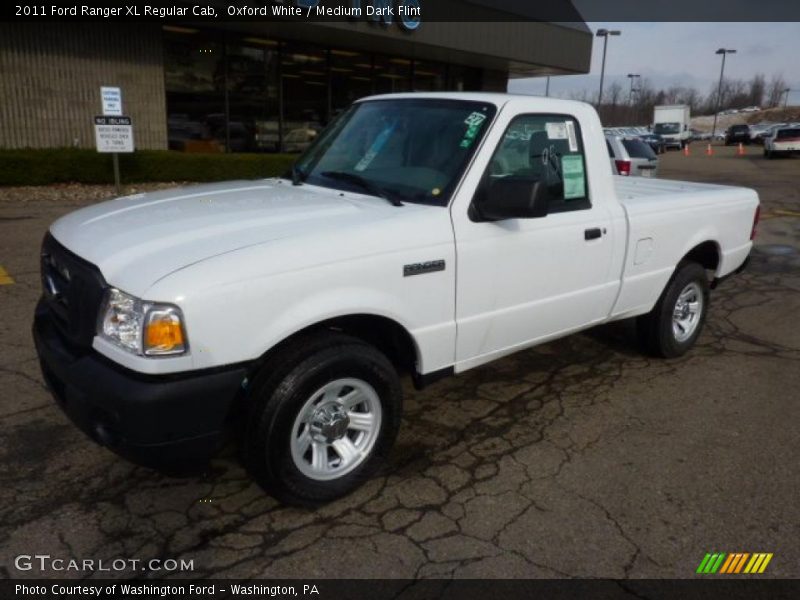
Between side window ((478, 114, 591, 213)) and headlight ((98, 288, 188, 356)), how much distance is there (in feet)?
6.04

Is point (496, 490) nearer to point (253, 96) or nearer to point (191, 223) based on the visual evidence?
point (191, 223)

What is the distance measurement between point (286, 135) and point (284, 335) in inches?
662

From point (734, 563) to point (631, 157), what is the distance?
12.5 m

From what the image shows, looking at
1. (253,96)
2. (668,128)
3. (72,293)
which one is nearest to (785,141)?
(668,128)

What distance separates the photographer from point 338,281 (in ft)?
9.50

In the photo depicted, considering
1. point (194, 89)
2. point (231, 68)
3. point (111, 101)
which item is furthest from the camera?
point (231, 68)

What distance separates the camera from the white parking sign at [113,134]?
36.2ft

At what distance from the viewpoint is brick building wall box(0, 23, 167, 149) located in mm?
13727

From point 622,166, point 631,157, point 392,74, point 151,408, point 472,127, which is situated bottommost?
point 151,408

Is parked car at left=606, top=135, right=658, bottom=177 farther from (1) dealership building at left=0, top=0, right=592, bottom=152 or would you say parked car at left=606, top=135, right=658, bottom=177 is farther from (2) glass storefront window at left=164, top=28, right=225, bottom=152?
(2) glass storefront window at left=164, top=28, right=225, bottom=152

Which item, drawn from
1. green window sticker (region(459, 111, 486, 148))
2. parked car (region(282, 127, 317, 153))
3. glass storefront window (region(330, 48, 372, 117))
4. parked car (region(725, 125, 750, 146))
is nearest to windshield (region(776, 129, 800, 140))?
parked car (region(725, 125, 750, 146))

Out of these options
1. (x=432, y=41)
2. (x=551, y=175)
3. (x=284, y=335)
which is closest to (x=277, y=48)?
(x=432, y=41)

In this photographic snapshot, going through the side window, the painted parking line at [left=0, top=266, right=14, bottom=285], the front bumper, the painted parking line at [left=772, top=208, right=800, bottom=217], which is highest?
the side window

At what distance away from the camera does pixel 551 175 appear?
3898 millimetres
